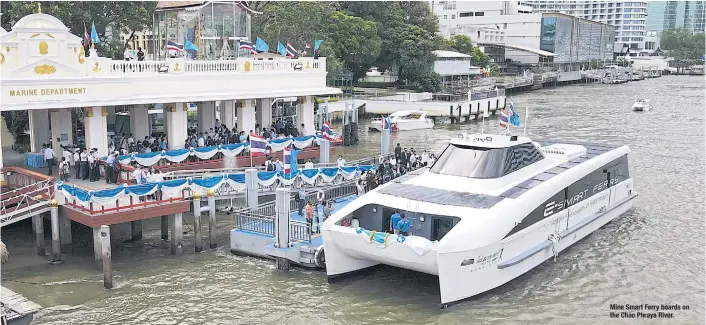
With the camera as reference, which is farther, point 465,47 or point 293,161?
point 465,47

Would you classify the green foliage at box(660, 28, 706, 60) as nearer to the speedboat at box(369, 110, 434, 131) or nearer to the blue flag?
the speedboat at box(369, 110, 434, 131)

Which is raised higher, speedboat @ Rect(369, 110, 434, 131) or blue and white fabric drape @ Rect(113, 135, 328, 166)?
blue and white fabric drape @ Rect(113, 135, 328, 166)

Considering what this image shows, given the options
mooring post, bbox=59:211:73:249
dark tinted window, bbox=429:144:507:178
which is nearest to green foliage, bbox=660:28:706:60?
dark tinted window, bbox=429:144:507:178

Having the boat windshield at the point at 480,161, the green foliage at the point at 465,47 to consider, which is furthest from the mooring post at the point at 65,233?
the green foliage at the point at 465,47

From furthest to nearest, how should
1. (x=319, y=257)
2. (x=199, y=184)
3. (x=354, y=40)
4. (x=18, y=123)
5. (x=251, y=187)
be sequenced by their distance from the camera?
(x=354, y=40) → (x=18, y=123) → (x=251, y=187) → (x=199, y=184) → (x=319, y=257)

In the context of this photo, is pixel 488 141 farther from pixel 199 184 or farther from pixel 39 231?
pixel 39 231

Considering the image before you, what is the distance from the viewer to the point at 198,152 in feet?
91.9

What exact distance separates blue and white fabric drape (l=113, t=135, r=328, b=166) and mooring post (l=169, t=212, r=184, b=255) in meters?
4.95

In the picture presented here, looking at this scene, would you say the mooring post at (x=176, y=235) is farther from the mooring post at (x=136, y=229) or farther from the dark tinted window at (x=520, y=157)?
the dark tinted window at (x=520, y=157)

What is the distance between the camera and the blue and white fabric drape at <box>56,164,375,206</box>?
810 inches

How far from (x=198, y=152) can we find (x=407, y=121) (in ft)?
93.9

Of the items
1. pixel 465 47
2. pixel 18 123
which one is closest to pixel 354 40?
pixel 18 123

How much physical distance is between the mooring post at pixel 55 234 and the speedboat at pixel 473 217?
7969 millimetres

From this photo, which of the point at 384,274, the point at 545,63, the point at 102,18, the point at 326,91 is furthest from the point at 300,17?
the point at 545,63
